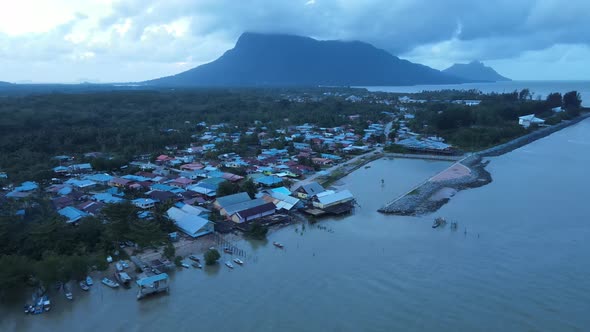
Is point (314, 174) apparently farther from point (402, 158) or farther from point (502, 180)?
point (502, 180)

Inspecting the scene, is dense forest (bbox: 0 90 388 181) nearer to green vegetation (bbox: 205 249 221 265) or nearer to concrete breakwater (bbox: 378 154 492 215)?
green vegetation (bbox: 205 249 221 265)

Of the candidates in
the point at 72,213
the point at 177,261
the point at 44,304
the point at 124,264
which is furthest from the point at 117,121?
the point at 44,304

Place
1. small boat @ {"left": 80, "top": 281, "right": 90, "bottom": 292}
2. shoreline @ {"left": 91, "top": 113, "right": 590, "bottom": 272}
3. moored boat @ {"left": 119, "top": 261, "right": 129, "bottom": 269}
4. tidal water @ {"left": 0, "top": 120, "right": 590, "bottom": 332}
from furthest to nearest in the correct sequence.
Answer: shoreline @ {"left": 91, "top": 113, "right": 590, "bottom": 272} < moored boat @ {"left": 119, "top": 261, "right": 129, "bottom": 269} < small boat @ {"left": 80, "top": 281, "right": 90, "bottom": 292} < tidal water @ {"left": 0, "top": 120, "right": 590, "bottom": 332}

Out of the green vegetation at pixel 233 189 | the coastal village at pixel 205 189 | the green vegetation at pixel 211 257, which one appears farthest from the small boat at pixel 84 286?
the green vegetation at pixel 233 189

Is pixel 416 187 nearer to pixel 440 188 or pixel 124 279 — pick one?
pixel 440 188

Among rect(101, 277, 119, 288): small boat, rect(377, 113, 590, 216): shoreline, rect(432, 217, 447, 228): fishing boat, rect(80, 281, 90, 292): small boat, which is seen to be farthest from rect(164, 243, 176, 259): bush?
rect(432, 217, 447, 228): fishing boat
